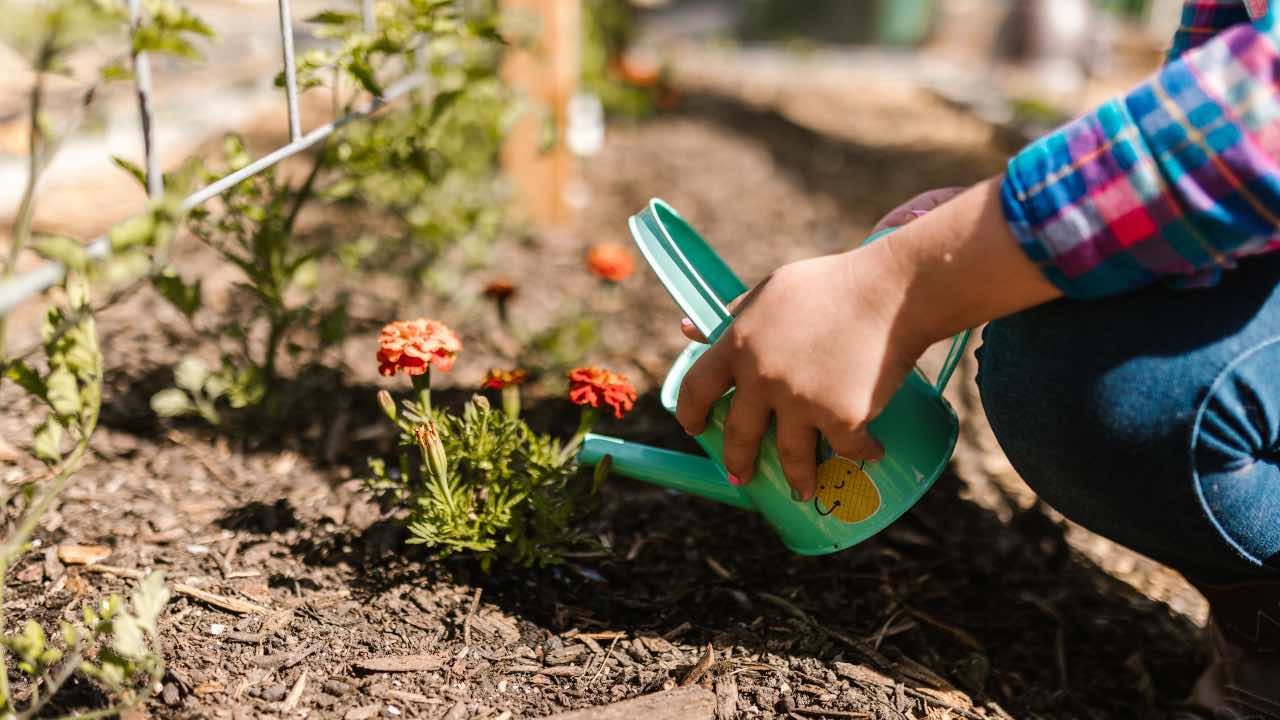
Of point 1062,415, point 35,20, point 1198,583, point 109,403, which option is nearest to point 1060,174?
point 1062,415

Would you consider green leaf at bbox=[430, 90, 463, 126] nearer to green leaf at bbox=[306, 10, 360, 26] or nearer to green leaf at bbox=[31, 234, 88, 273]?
green leaf at bbox=[306, 10, 360, 26]

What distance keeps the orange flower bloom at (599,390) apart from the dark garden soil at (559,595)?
0.28 metres

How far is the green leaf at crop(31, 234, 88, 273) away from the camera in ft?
2.85

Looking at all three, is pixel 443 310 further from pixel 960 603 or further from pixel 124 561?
pixel 960 603

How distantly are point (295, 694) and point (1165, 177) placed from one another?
3.56 feet

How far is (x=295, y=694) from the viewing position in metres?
1.18

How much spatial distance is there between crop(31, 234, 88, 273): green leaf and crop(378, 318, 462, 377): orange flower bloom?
1.28 feet

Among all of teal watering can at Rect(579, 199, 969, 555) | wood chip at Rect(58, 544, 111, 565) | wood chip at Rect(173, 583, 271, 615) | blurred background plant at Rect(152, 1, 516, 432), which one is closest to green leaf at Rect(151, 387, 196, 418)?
blurred background plant at Rect(152, 1, 516, 432)

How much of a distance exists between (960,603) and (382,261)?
1.64 meters

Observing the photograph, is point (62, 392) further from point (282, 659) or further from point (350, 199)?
point (350, 199)

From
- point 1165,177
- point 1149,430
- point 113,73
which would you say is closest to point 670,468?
point 1149,430

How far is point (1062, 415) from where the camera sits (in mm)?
1130

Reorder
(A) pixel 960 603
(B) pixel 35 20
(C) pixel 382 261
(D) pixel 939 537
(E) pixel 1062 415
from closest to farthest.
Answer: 1. (B) pixel 35 20
2. (E) pixel 1062 415
3. (A) pixel 960 603
4. (D) pixel 939 537
5. (C) pixel 382 261

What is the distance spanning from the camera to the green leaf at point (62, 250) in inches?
34.2
